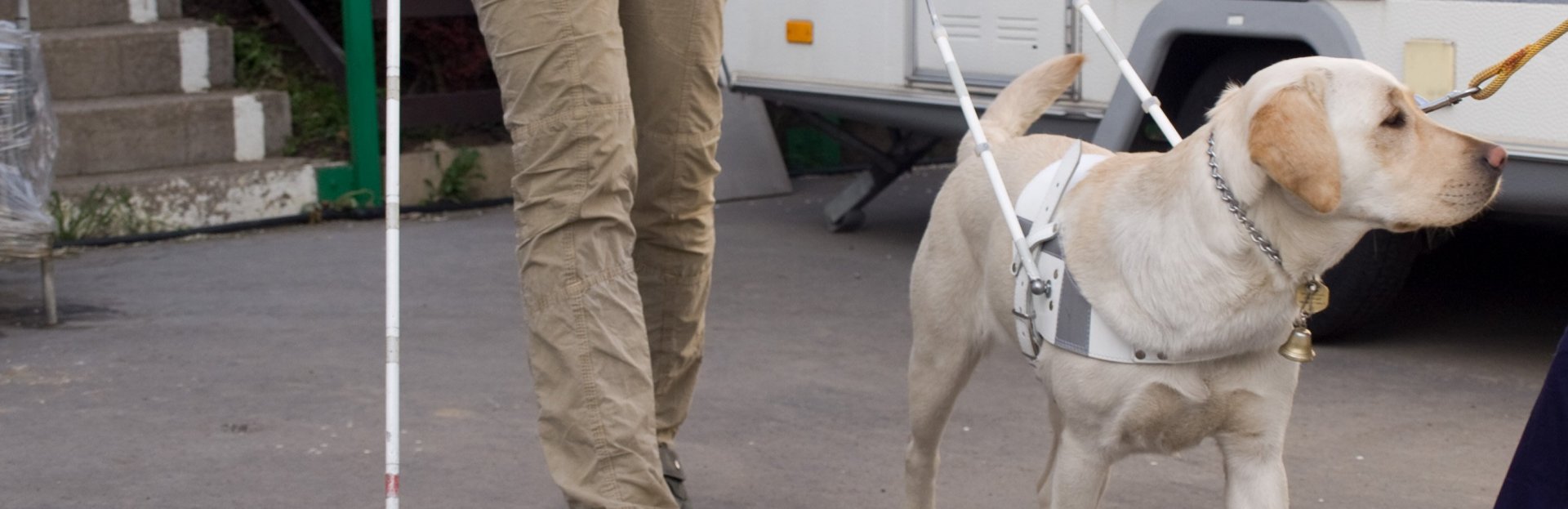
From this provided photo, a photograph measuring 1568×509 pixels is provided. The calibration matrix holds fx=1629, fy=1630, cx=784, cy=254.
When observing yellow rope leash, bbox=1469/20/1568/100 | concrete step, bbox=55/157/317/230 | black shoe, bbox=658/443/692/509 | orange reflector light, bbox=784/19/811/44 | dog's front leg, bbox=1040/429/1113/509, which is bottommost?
black shoe, bbox=658/443/692/509

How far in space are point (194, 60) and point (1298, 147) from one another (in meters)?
6.33

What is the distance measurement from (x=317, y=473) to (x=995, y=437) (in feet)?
5.60

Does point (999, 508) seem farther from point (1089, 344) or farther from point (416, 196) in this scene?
point (416, 196)

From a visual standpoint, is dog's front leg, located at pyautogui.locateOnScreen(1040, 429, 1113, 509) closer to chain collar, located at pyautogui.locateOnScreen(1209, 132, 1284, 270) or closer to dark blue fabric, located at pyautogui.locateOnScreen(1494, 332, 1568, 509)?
chain collar, located at pyautogui.locateOnScreen(1209, 132, 1284, 270)

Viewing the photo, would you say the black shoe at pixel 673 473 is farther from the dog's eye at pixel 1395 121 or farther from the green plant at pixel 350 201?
the green plant at pixel 350 201

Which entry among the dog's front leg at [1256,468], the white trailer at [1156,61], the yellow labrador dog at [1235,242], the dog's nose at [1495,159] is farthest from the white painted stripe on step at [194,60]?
the dog's nose at [1495,159]

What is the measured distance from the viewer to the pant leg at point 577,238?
110 inches

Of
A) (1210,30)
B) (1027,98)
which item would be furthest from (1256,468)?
(1210,30)

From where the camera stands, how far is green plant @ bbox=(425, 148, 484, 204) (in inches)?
311

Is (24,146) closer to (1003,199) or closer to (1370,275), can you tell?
(1003,199)

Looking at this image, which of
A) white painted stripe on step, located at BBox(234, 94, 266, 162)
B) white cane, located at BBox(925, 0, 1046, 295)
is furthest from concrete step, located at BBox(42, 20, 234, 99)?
white cane, located at BBox(925, 0, 1046, 295)

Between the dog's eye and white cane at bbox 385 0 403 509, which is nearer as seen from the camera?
the dog's eye

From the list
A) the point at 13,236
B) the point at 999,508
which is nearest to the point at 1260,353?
the point at 999,508

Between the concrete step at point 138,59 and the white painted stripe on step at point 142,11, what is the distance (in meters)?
0.04
